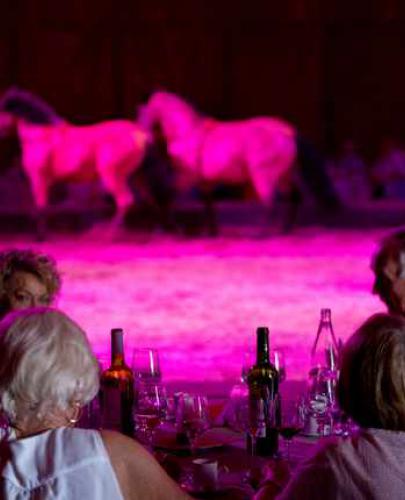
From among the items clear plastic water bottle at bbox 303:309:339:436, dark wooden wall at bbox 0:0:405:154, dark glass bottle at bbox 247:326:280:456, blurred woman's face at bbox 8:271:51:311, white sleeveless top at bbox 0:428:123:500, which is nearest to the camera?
white sleeveless top at bbox 0:428:123:500

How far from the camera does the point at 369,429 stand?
1.77 metres

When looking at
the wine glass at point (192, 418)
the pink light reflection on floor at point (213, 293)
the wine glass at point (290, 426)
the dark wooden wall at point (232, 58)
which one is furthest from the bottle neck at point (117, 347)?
the dark wooden wall at point (232, 58)

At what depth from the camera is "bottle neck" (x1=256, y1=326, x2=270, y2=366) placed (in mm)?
2500

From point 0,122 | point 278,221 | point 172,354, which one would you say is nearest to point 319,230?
point 278,221

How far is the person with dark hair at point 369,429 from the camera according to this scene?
1724 mm

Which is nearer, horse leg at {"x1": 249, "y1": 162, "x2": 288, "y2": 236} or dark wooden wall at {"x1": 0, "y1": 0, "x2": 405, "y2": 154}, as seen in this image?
horse leg at {"x1": 249, "y1": 162, "x2": 288, "y2": 236}

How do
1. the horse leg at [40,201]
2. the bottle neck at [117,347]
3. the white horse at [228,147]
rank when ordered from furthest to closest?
1. the white horse at [228,147]
2. the horse leg at [40,201]
3. the bottle neck at [117,347]

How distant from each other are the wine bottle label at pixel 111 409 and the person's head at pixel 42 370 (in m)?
0.73

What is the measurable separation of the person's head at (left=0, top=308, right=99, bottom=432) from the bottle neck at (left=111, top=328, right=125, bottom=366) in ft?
2.45

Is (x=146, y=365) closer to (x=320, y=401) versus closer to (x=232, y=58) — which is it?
(x=320, y=401)

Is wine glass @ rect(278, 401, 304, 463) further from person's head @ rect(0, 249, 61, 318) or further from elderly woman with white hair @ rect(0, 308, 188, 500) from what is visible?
person's head @ rect(0, 249, 61, 318)

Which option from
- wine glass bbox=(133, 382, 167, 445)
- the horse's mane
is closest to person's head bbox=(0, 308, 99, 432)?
wine glass bbox=(133, 382, 167, 445)

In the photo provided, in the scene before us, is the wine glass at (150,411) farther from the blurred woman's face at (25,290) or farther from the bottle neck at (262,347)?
the blurred woman's face at (25,290)

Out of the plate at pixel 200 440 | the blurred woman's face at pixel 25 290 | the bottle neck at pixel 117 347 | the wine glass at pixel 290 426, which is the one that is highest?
the blurred woman's face at pixel 25 290
